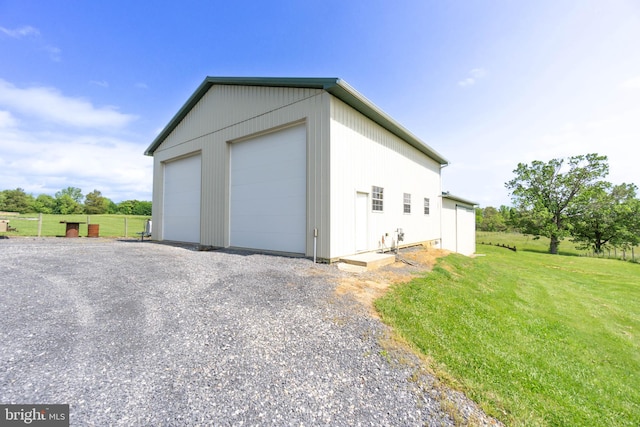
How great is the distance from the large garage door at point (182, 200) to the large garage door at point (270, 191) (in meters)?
2.81

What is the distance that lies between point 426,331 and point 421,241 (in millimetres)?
10142

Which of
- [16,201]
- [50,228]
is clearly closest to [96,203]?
[16,201]

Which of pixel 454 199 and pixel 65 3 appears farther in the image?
pixel 454 199

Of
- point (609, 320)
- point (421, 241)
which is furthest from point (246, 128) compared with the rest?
point (609, 320)

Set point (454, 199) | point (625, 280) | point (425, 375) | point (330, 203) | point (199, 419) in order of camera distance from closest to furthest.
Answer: point (199, 419) < point (425, 375) < point (330, 203) < point (625, 280) < point (454, 199)

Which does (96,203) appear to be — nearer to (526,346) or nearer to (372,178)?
(372,178)

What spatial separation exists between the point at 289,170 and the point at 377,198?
11.8 feet

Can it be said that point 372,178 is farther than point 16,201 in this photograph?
No

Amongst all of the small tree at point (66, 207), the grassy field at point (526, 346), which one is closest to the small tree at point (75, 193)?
the small tree at point (66, 207)

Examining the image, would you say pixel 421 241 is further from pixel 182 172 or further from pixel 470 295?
pixel 182 172

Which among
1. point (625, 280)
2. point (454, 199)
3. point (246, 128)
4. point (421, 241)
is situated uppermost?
point (246, 128)

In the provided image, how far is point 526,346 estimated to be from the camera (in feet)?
14.0

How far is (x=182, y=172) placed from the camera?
12.3 m

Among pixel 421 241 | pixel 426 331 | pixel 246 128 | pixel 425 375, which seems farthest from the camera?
pixel 421 241
